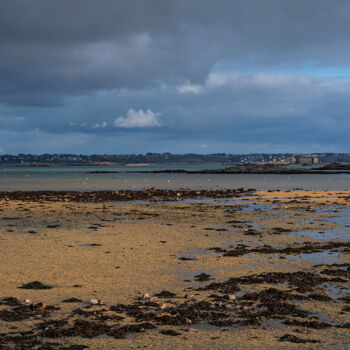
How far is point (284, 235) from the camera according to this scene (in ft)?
69.5

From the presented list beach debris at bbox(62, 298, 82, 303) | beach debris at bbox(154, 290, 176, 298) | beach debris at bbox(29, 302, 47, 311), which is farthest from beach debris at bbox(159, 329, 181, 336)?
beach debris at bbox(29, 302, 47, 311)

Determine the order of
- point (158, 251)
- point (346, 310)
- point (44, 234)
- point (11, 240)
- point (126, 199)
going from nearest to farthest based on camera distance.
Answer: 1. point (346, 310)
2. point (158, 251)
3. point (11, 240)
4. point (44, 234)
5. point (126, 199)

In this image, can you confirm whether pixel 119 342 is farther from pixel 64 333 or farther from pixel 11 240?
pixel 11 240

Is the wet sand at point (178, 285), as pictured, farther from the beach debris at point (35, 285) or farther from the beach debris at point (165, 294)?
the beach debris at point (35, 285)

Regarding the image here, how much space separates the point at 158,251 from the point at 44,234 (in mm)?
7279

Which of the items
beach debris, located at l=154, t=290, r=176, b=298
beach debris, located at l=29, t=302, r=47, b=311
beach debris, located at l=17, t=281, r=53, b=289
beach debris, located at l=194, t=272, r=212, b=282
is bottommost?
beach debris, located at l=17, t=281, r=53, b=289

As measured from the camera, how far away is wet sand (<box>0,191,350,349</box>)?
8508mm

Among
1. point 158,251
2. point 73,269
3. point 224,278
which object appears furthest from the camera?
point 158,251

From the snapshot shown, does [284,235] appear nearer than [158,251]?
No

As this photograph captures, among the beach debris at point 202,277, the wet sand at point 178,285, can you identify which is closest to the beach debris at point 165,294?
the wet sand at point 178,285

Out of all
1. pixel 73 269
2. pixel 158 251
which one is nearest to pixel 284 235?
pixel 158 251

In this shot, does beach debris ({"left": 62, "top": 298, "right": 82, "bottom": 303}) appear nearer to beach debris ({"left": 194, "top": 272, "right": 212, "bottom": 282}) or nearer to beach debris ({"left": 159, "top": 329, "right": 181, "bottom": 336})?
beach debris ({"left": 159, "top": 329, "right": 181, "bottom": 336})

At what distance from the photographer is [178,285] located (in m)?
12.2

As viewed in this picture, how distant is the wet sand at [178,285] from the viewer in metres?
8.51
